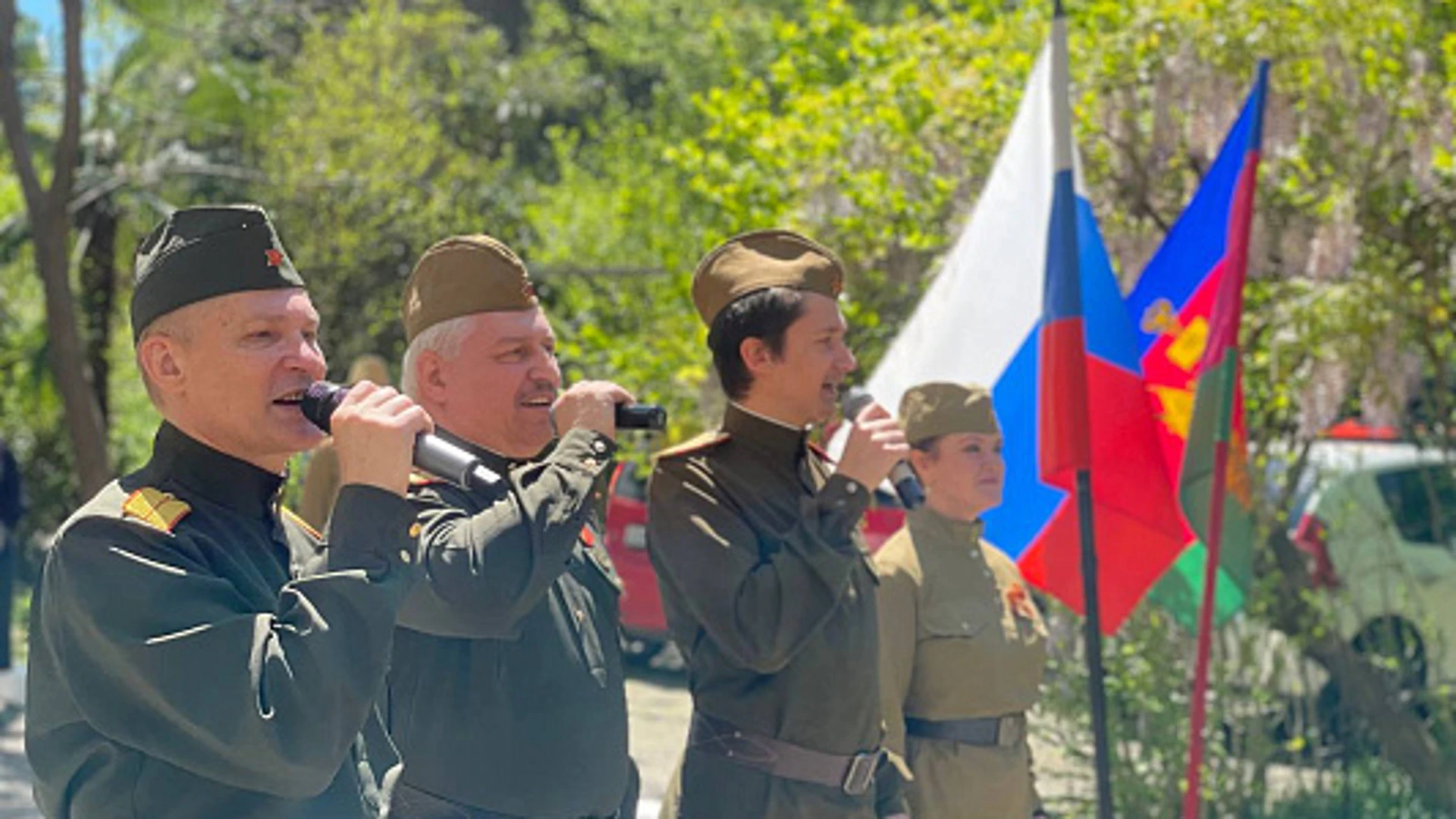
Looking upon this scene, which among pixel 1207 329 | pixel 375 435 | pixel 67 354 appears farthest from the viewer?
pixel 67 354

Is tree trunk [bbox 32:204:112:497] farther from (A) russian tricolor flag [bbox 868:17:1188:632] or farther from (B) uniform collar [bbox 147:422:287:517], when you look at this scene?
(B) uniform collar [bbox 147:422:287:517]

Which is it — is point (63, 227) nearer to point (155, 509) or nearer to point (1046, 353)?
point (1046, 353)

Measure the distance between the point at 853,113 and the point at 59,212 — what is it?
418 centimetres

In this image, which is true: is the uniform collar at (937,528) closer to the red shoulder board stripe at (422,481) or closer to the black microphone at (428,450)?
the red shoulder board stripe at (422,481)

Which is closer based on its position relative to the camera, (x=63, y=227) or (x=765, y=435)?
(x=765, y=435)

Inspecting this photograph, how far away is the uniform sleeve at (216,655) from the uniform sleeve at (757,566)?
1.52 m

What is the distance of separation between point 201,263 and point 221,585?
47cm

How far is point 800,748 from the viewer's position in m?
4.56

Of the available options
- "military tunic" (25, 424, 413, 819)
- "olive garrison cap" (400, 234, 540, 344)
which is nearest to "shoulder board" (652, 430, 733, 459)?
"olive garrison cap" (400, 234, 540, 344)

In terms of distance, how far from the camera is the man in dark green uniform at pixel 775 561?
4.49 meters

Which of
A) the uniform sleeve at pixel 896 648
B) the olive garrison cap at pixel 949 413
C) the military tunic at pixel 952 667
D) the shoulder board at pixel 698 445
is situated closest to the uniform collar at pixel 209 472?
the shoulder board at pixel 698 445

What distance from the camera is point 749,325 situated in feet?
15.6

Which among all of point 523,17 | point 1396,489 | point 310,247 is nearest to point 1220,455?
point 1396,489

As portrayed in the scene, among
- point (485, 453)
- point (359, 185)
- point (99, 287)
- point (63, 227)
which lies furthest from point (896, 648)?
point (99, 287)
